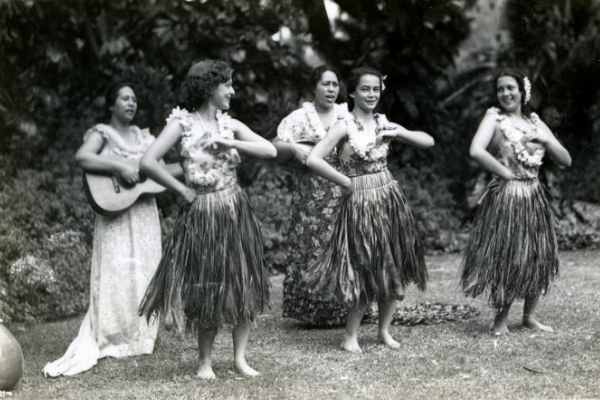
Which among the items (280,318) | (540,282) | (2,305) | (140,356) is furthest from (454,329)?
(2,305)

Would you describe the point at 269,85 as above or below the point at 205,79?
above

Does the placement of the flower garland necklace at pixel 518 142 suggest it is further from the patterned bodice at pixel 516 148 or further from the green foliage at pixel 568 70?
the green foliage at pixel 568 70

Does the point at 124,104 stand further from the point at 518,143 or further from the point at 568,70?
the point at 568,70

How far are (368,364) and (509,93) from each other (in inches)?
74.7

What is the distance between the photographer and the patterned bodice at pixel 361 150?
14.8 ft

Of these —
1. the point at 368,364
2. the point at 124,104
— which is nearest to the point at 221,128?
the point at 124,104

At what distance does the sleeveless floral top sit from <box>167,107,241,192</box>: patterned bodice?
1242 mm

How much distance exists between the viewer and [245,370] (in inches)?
160

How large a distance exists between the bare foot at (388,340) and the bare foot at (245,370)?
37.6 inches

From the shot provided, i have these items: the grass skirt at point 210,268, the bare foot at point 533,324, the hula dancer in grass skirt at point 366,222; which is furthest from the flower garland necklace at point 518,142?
the grass skirt at point 210,268

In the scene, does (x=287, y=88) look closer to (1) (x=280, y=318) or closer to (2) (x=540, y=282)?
(1) (x=280, y=318)

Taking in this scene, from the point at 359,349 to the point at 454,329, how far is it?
80cm

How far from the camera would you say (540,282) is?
481cm

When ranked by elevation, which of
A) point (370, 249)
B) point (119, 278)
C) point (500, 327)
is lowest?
point (500, 327)
